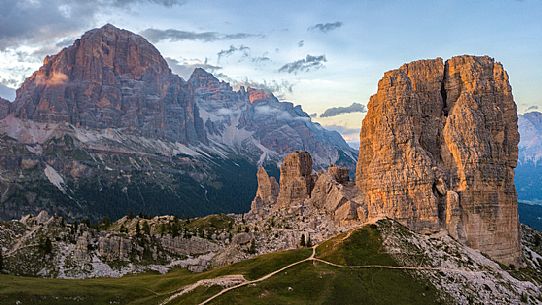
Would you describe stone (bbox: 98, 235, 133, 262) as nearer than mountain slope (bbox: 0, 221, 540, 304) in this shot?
No

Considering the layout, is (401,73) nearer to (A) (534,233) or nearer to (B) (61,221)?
(A) (534,233)

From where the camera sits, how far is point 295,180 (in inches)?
6147

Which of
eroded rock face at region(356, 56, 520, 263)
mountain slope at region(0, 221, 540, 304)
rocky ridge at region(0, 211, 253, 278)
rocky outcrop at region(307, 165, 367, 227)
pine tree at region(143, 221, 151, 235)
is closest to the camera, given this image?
mountain slope at region(0, 221, 540, 304)

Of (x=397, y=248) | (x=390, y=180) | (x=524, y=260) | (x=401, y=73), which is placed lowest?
(x=524, y=260)

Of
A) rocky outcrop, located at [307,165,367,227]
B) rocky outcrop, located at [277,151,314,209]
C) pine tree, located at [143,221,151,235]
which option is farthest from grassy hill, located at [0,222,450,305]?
rocky outcrop, located at [277,151,314,209]

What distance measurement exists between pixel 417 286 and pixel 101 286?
2119 inches

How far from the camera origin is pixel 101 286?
84.6 metres

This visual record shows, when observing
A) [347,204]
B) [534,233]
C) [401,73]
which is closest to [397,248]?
[347,204]

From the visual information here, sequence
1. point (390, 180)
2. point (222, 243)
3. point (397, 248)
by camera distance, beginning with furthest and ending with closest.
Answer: point (222, 243)
point (390, 180)
point (397, 248)

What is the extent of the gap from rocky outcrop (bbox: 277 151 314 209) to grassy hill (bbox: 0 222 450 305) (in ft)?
196

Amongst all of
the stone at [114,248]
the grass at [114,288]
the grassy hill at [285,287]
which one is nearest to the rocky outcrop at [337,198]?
the grassy hill at [285,287]

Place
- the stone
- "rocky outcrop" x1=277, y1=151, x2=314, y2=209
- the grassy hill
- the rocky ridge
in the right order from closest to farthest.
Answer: the grassy hill
the rocky ridge
the stone
"rocky outcrop" x1=277, y1=151, x2=314, y2=209

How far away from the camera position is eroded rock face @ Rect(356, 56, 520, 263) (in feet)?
374

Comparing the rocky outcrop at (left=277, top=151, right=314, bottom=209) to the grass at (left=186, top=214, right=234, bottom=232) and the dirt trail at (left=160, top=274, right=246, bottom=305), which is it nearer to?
the grass at (left=186, top=214, right=234, bottom=232)
